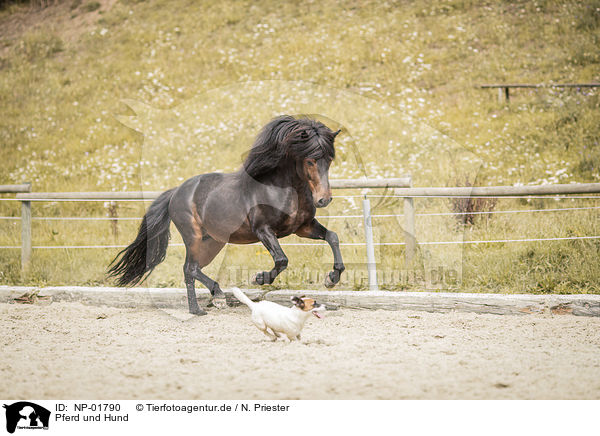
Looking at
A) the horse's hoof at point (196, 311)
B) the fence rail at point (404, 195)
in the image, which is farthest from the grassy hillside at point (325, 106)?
the horse's hoof at point (196, 311)

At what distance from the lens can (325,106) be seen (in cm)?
524

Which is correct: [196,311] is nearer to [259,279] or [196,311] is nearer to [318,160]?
[259,279]

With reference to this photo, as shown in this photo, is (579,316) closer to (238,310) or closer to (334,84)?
(238,310)

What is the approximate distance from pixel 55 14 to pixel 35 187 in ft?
28.0

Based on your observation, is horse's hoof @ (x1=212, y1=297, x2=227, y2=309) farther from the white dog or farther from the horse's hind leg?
the white dog

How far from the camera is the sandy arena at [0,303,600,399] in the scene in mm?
2990

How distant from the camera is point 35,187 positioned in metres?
9.84

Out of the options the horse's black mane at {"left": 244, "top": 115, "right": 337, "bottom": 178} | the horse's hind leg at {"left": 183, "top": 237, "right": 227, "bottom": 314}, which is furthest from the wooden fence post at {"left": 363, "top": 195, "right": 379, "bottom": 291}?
the horse's black mane at {"left": 244, "top": 115, "right": 337, "bottom": 178}

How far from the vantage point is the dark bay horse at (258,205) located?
3.87 m

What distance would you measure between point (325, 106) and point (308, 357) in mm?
2523
